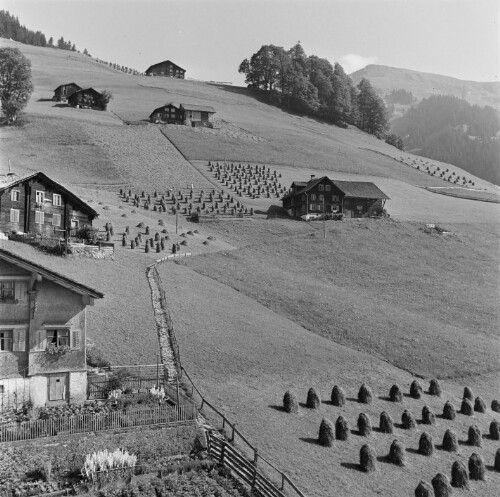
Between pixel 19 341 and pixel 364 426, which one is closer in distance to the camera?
pixel 19 341

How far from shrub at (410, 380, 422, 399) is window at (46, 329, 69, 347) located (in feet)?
76.3

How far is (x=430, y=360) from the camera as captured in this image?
4828 centimetres

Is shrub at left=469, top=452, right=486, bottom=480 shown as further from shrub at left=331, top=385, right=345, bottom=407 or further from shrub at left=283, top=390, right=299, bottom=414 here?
shrub at left=283, top=390, right=299, bottom=414

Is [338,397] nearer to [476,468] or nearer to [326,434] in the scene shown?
[326,434]

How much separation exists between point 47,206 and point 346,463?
4260 centimetres

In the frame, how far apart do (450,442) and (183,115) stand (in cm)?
12773

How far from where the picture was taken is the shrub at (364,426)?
113 feet

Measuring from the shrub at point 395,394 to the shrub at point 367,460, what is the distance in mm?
9822

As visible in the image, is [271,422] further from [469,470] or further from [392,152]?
[392,152]

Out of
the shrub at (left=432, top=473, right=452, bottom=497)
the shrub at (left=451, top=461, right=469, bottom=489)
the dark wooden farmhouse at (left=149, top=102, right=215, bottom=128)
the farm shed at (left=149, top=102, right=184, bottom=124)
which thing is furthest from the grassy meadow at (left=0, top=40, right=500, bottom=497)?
the dark wooden farmhouse at (left=149, top=102, right=215, bottom=128)

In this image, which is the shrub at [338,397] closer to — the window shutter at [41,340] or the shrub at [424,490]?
the shrub at [424,490]

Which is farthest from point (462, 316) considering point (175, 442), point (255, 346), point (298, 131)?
point (298, 131)

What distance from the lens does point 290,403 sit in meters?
34.7

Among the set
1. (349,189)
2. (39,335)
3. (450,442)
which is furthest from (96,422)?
(349,189)
